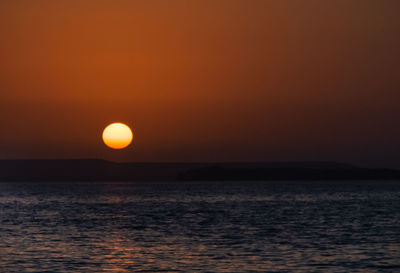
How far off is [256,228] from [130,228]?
34.2 feet

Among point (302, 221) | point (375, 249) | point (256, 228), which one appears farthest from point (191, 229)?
point (375, 249)

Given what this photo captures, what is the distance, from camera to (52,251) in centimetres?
4234

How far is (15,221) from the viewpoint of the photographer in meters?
70.1

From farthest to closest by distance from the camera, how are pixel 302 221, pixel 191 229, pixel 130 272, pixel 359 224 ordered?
1. pixel 302 221
2. pixel 359 224
3. pixel 191 229
4. pixel 130 272

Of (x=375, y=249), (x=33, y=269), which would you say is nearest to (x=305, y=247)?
(x=375, y=249)

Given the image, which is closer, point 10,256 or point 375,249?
point 10,256

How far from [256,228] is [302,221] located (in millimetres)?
9743

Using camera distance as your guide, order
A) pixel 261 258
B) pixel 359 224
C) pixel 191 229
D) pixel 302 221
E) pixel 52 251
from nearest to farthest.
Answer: pixel 261 258 → pixel 52 251 → pixel 191 229 → pixel 359 224 → pixel 302 221

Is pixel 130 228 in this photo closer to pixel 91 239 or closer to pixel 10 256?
pixel 91 239

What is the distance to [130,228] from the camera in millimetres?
60844

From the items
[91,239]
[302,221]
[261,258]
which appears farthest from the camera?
[302,221]

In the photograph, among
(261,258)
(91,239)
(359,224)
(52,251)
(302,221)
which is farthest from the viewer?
(302,221)

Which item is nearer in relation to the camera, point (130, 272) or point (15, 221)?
point (130, 272)

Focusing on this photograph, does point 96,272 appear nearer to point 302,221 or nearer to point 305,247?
point 305,247
